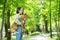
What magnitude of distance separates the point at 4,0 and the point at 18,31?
551cm

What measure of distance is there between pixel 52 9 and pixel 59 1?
4774 millimetres

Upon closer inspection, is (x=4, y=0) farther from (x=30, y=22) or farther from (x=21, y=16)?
(x=30, y=22)

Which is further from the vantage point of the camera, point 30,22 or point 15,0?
point 30,22

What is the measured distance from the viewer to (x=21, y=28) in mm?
6430

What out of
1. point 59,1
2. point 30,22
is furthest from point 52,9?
point 30,22

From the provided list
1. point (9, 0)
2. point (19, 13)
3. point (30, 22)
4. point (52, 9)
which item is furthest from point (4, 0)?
point (30, 22)

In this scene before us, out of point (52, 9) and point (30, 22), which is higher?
Result: point (52, 9)

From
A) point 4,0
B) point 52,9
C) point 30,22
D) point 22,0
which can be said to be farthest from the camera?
point 30,22

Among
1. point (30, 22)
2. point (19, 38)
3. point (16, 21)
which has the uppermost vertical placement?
point (16, 21)

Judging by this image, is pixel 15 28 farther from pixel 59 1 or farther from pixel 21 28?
pixel 59 1

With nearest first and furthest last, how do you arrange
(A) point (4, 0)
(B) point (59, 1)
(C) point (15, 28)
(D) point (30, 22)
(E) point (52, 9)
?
(C) point (15, 28) < (A) point (4, 0) < (B) point (59, 1) < (E) point (52, 9) < (D) point (30, 22)

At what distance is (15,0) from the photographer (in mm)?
13945

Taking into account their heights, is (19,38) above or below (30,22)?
above

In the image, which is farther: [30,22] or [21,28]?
[30,22]
